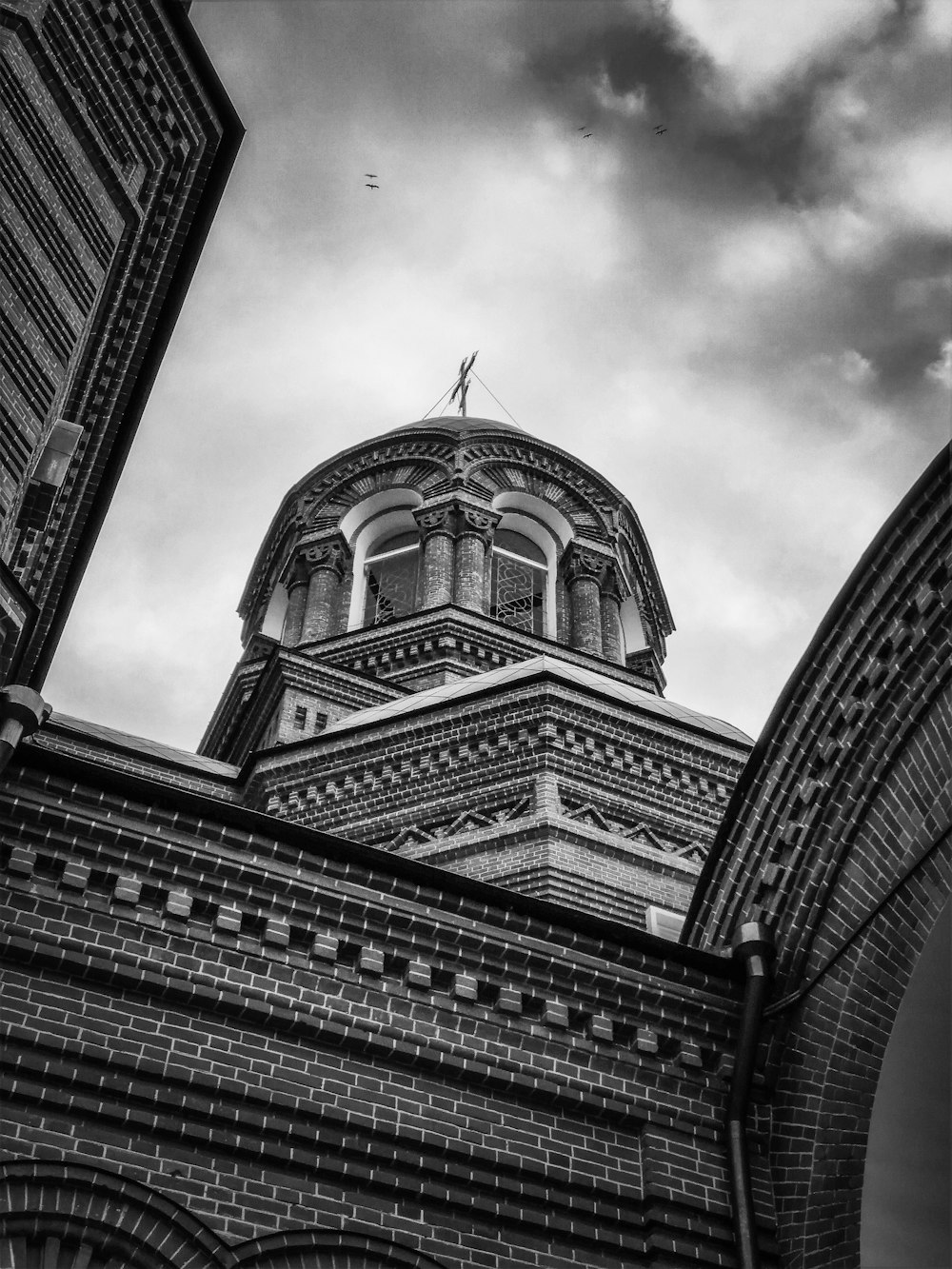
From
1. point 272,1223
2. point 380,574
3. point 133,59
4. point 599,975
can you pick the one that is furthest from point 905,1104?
point 380,574

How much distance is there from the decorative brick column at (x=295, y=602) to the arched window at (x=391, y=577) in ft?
2.96

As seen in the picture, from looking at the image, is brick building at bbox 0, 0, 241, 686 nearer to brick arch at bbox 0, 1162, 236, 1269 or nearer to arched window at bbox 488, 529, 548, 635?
brick arch at bbox 0, 1162, 236, 1269

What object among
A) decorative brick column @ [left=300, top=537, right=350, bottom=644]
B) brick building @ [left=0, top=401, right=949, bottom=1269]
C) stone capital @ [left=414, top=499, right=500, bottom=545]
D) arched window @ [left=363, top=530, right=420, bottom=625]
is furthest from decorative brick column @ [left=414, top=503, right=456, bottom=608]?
brick building @ [left=0, top=401, right=949, bottom=1269]

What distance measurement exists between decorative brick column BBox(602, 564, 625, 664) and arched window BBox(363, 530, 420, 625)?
8.94ft

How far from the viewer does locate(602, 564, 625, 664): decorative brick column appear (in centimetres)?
2316

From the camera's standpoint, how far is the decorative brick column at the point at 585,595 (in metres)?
23.0

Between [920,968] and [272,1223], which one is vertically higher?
[920,968]

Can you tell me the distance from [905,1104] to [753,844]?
6.01 ft

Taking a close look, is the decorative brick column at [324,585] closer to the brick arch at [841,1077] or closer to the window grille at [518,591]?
the window grille at [518,591]

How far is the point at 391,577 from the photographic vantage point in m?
24.3

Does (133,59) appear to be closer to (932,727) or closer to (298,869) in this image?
(298,869)

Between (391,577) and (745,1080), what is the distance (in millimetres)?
17173

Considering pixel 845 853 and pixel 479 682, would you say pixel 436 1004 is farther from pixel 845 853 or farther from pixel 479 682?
pixel 479 682

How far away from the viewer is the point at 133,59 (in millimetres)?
11406
